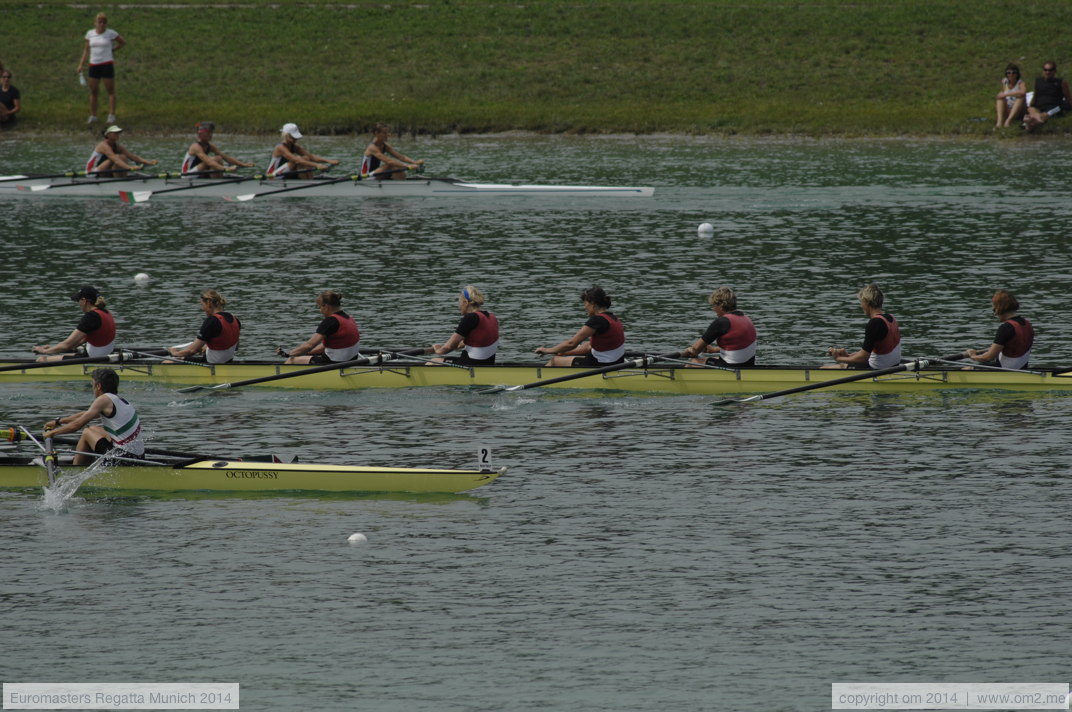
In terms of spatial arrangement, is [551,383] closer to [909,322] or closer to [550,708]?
[909,322]

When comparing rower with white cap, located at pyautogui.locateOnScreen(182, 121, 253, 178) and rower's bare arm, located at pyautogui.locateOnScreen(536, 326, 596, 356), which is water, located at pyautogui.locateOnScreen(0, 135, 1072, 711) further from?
rower with white cap, located at pyautogui.locateOnScreen(182, 121, 253, 178)

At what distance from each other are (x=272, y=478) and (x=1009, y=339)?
1028cm

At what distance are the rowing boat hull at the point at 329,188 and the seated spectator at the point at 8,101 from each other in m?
12.6

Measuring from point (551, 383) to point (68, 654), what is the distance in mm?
9685

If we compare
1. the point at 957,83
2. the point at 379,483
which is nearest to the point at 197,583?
the point at 379,483

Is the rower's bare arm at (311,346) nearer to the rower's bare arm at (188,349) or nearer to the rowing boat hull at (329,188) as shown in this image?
the rower's bare arm at (188,349)

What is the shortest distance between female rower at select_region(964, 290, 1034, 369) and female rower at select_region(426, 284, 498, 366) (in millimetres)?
6792

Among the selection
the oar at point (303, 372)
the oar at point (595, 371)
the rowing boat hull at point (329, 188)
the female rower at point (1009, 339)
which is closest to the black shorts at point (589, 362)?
the oar at point (595, 371)

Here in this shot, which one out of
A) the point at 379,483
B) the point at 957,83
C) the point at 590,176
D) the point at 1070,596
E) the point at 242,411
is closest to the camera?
the point at 1070,596

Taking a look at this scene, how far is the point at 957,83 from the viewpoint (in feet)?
172

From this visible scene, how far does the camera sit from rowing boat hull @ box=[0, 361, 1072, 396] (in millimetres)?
21719

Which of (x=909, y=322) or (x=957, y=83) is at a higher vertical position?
(x=957, y=83)

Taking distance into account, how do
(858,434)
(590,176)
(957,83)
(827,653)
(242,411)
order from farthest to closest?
1. (957,83)
2. (590,176)
3. (242,411)
4. (858,434)
5. (827,653)

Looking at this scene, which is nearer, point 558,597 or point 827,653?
point 827,653
